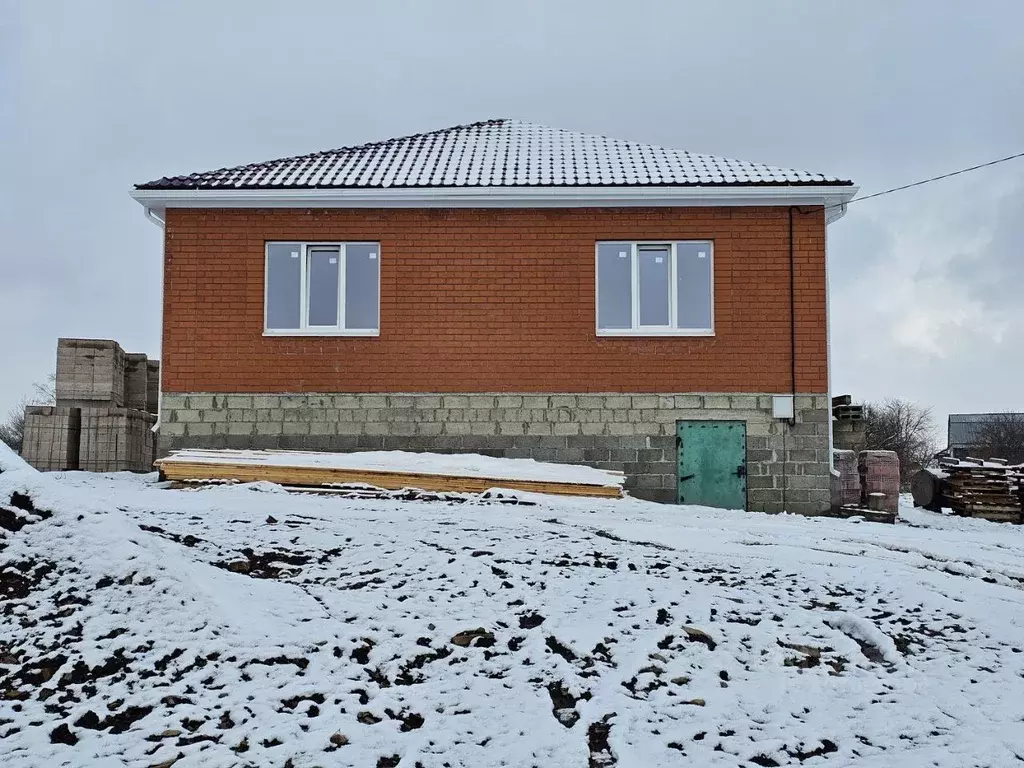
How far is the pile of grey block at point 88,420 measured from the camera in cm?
1417

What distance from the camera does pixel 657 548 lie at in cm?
804

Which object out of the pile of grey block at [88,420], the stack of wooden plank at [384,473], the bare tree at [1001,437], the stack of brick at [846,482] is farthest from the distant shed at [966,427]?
the pile of grey block at [88,420]

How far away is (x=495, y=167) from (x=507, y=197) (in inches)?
42.4

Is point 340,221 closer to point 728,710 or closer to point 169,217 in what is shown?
point 169,217

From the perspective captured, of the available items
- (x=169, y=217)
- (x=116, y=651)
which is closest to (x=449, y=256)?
(x=169, y=217)

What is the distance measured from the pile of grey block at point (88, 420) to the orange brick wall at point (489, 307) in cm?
269

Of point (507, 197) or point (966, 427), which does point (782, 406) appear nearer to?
point (507, 197)

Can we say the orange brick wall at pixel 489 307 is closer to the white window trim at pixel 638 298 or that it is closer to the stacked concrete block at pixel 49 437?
the white window trim at pixel 638 298

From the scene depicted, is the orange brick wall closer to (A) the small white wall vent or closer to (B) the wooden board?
(A) the small white wall vent

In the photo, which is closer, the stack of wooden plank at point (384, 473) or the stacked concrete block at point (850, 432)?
the stack of wooden plank at point (384, 473)

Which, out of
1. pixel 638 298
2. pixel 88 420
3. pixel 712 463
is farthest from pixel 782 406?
pixel 88 420

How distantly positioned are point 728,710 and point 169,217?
36.5ft

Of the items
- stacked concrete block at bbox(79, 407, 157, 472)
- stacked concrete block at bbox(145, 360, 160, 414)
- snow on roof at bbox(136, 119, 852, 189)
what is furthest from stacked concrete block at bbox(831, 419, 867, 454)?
stacked concrete block at bbox(145, 360, 160, 414)

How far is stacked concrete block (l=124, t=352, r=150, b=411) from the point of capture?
1600cm
